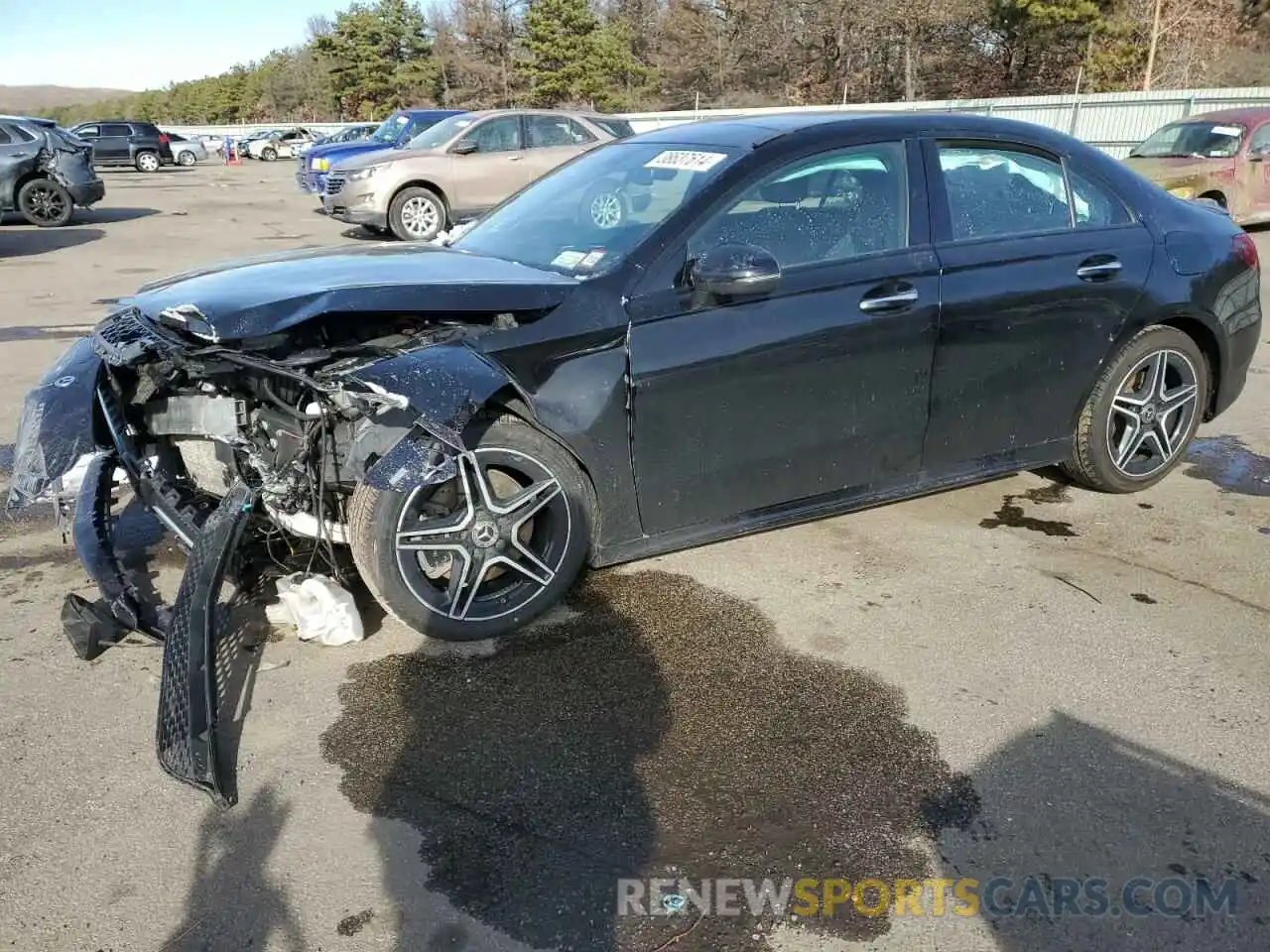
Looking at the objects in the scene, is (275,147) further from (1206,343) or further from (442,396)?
(442,396)

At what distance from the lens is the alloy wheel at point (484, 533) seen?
10.8 ft

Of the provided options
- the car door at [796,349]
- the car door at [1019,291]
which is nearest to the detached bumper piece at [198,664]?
the car door at [796,349]

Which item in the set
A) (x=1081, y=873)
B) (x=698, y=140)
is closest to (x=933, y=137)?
(x=698, y=140)

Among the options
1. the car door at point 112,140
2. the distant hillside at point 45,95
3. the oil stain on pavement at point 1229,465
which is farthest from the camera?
the distant hillside at point 45,95

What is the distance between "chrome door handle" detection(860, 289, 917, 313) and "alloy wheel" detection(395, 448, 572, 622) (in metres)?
1.36

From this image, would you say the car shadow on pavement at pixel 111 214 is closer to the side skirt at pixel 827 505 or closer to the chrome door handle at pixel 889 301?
the side skirt at pixel 827 505

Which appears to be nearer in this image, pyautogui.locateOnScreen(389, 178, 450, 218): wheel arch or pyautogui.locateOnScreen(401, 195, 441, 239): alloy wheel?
pyautogui.locateOnScreen(389, 178, 450, 218): wheel arch

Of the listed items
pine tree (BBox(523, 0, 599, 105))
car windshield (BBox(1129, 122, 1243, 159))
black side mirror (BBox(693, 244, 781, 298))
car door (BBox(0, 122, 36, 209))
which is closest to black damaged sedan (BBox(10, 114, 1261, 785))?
black side mirror (BBox(693, 244, 781, 298))

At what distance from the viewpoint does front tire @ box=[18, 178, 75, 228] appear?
16.3 m

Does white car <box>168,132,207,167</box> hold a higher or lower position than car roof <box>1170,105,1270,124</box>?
lower

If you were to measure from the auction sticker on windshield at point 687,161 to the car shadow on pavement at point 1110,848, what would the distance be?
2.27 metres

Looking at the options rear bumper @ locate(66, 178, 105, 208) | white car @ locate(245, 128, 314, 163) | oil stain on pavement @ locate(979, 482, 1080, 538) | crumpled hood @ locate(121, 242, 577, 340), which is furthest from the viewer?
white car @ locate(245, 128, 314, 163)

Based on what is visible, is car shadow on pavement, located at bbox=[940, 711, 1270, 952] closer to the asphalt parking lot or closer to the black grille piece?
the asphalt parking lot

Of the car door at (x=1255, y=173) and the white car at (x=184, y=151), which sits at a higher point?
the car door at (x=1255, y=173)
